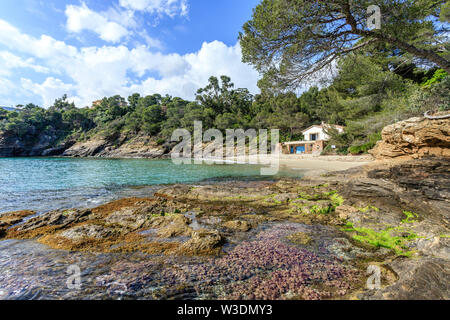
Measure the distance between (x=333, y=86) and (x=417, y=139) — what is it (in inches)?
630

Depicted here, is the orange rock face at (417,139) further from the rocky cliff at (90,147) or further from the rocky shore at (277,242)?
the rocky cliff at (90,147)

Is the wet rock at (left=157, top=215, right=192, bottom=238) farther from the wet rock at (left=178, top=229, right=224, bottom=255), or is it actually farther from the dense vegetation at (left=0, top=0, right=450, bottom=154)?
the dense vegetation at (left=0, top=0, right=450, bottom=154)

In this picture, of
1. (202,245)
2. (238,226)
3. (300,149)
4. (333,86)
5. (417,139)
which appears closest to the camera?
(202,245)

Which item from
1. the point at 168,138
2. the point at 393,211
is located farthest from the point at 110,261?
the point at 168,138

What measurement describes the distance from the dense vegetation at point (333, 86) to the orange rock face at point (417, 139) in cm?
345

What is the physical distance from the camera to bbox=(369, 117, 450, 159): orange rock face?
28.1 feet

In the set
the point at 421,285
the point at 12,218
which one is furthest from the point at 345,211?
the point at 12,218

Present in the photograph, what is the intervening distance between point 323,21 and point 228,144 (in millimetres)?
43721

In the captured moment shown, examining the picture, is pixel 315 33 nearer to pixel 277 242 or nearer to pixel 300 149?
pixel 277 242

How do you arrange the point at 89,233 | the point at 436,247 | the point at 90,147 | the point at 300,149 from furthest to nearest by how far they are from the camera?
the point at 90,147
the point at 300,149
the point at 89,233
the point at 436,247

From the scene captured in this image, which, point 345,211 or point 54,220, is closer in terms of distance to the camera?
point 54,220

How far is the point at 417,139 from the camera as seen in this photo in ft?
31.9

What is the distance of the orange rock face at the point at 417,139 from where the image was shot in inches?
→ 337

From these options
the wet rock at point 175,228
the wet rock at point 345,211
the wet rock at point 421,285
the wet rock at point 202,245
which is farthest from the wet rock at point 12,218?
the wet rock at point 345,211
